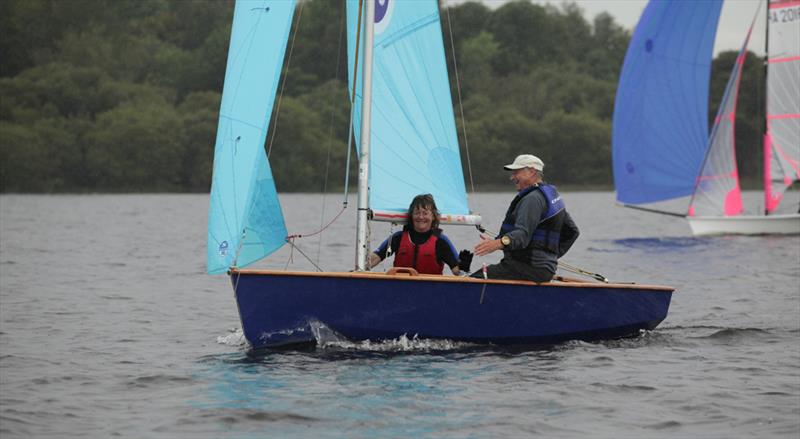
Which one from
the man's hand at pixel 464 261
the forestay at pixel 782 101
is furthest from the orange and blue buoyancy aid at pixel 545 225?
the forestay at pixel 782 101

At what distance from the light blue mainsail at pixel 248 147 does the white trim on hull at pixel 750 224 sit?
1816 cm

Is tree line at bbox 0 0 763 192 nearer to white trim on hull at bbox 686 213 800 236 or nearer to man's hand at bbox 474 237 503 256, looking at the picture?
white trim on hull at bbox 686 213 800 236

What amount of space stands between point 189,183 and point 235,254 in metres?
58.2

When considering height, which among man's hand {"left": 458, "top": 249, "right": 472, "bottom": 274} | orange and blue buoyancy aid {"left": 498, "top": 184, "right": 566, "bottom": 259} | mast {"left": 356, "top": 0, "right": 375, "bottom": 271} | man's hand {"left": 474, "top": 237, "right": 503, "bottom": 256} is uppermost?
mast {"left": 356, "top": 0, "right": 375, "bottom": 271}

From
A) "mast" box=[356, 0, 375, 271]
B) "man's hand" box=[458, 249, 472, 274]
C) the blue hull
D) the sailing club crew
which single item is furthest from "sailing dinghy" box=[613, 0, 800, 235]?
"mast" box=[356, 0, 375, 271]

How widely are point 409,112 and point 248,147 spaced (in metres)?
1.72

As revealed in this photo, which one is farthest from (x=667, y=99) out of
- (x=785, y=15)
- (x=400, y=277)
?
(x=400, y=277)

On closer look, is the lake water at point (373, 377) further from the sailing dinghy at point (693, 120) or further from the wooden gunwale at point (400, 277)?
the sailing dinghy at point (693, 120)

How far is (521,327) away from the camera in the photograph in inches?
411

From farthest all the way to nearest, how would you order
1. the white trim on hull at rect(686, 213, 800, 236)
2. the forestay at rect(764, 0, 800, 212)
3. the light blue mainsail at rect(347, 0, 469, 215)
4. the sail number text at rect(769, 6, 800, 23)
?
1. the sail number text at rect(769, 6, 800, 23)
2. the forestay at rect(764, 0, 800, 212)
3. the white trim on hull at rect(686, 213, 800, 236)
4. the light blue mainsail at rect(347, 0, 469, 215)

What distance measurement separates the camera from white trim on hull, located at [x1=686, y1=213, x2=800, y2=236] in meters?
26.4

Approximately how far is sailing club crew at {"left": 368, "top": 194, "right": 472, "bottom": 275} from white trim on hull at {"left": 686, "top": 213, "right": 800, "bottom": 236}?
1709cm

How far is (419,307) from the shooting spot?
9984 millimetres

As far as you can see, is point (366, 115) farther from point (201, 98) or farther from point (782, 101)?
point (201, 98)
